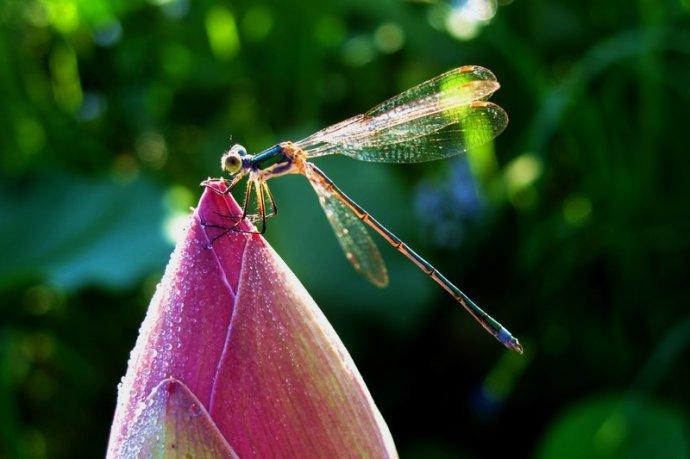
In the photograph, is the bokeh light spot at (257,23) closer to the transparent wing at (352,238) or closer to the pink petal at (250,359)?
the transparent wing at (352,238)

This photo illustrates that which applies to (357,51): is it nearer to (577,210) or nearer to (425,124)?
(577,210)

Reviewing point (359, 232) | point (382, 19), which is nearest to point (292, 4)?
point (382, 19)

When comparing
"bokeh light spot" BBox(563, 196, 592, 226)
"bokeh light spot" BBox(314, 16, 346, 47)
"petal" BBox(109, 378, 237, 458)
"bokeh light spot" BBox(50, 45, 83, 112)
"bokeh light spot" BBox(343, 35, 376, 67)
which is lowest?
"petal" BBox(109, 378, 237, 458)

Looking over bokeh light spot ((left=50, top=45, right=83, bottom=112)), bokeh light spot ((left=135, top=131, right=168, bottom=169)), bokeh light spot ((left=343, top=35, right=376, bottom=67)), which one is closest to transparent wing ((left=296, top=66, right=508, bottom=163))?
bokeh light spot ((left=343, top=35, right=376, bottom=67))

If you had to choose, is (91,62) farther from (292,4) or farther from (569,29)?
(569,29)

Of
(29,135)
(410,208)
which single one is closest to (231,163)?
(410,208)

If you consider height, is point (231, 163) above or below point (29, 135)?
below

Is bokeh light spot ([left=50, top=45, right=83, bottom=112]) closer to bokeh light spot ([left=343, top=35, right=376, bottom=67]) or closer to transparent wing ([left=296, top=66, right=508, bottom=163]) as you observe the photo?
bokeh light spot ([left=343, top=35, right=376, bottom=67])
